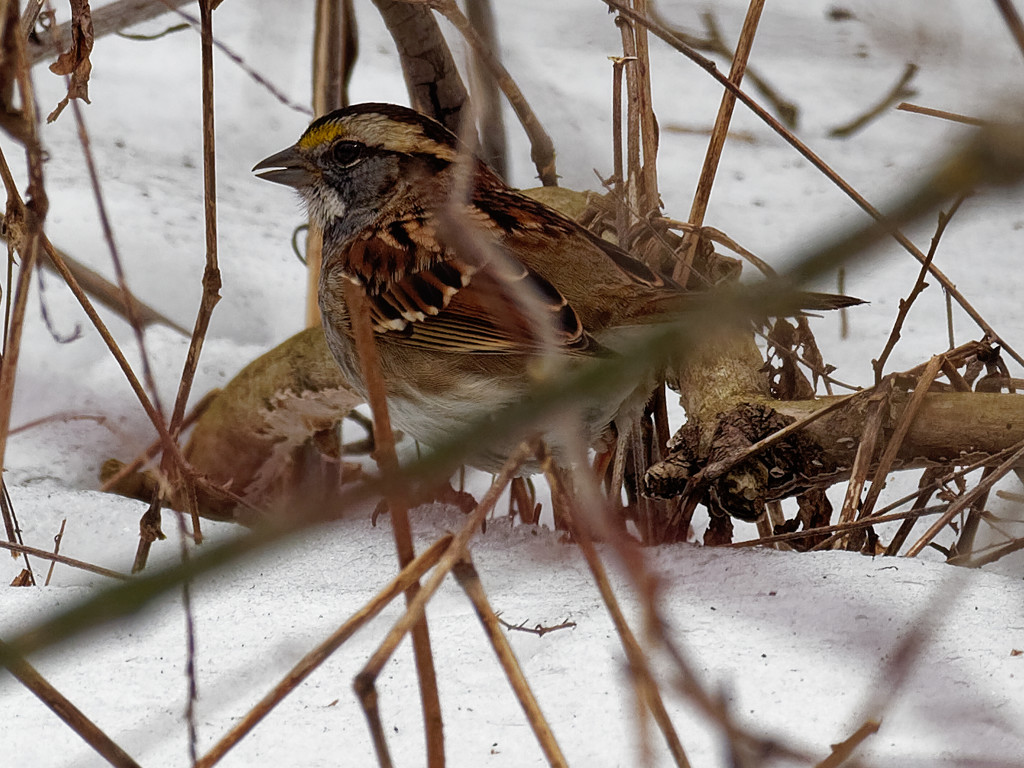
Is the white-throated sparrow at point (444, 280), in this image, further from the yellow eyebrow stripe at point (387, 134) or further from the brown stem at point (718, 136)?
the brown stem at point (718, 136)

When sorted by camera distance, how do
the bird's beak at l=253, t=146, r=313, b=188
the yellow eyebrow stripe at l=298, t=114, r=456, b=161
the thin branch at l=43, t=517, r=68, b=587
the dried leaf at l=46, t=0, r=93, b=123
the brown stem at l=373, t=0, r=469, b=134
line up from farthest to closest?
the brown stem at l=373, t=0, r=469, b=134 < the bird's beak at l=253, t=146, r=313, b=188 < the yellow eyebrow stripe at l=298, t=114, r=456, b=161 < the thin branch at l=43, t=517, r=68, b=587 < the dried leaf at l=46, t=0, r=93, b=123

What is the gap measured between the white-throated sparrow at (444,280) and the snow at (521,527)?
0.36m

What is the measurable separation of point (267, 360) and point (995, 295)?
2460 mm

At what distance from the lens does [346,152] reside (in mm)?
3322

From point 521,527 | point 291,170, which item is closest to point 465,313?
point 521,527

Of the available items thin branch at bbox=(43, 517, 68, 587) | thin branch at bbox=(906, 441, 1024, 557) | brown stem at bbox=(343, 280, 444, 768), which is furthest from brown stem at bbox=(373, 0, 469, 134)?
brown stem at bbox=(343, 280, 444, 768)

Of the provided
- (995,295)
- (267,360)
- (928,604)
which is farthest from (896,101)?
(928,604)

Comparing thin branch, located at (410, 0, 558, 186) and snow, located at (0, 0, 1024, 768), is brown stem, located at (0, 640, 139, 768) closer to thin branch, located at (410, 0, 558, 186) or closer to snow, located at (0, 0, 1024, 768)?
snow, located at (0, 0, 1024, 768)

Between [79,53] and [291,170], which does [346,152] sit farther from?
[79,53]

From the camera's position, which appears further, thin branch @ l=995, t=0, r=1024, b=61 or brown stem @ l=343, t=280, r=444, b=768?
brown stem @ l=343, t=280, r=444, b=768

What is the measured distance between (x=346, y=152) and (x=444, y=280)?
2.04 ft

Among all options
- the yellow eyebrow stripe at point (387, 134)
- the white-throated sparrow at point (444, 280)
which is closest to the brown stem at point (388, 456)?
the white-throated sparrow at point (444, 280)

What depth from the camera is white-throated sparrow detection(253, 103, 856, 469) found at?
2.70 metres

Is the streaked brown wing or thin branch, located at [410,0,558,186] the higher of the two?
thin branch, located at [410,0,558,186]
